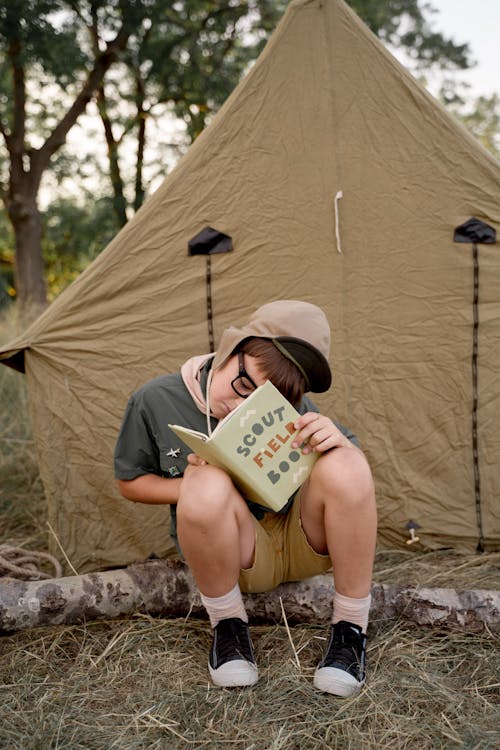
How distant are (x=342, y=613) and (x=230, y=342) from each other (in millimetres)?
702

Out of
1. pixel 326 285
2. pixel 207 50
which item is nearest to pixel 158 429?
pixel 326 285

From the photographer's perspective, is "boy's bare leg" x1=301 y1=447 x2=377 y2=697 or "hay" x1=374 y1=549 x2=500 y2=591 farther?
"hay" x1=374 y1=549 x2=500 y2=591

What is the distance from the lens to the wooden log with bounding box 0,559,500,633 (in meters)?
1.87

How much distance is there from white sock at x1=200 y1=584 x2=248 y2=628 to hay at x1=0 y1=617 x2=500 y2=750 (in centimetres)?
15

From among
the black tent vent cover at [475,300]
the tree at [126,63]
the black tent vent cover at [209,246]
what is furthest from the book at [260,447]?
the tree at [126,63]

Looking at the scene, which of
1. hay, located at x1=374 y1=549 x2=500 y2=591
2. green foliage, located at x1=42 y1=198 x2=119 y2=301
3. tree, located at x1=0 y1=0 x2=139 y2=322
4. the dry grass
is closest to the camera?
the dry grass

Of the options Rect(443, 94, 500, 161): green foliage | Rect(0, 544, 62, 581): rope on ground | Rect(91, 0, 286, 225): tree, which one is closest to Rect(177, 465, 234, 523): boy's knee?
Rect(0, 544, 62, 581): rope on ground

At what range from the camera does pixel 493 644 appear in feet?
5.95

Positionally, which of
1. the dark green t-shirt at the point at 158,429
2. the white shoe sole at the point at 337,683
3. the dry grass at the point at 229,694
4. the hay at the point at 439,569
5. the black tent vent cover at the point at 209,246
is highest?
the black tent vent cover at the point at 209,246

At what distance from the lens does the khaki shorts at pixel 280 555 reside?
1.72 metres

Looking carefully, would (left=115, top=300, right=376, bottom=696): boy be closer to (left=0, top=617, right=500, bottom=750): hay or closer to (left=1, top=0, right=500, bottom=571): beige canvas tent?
(left=0, top=617, right=500, bottom=750): hay

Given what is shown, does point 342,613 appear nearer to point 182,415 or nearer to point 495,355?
point 182,415

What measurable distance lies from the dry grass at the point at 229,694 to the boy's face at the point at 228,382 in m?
0.63

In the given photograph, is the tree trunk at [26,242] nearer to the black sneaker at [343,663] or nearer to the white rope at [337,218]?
the white rope at [337,218]
